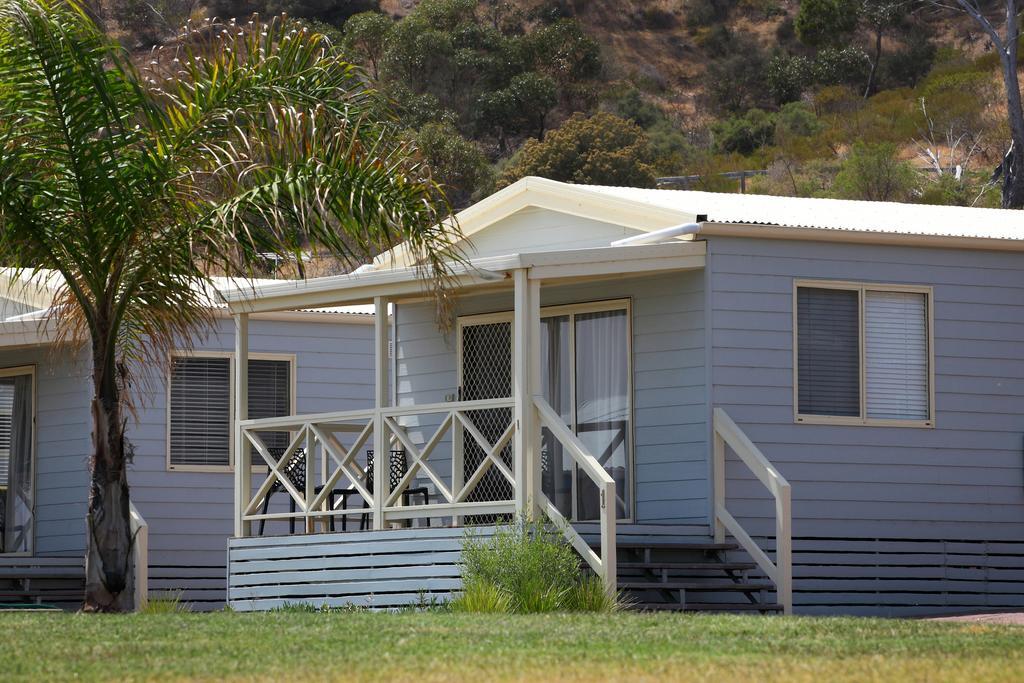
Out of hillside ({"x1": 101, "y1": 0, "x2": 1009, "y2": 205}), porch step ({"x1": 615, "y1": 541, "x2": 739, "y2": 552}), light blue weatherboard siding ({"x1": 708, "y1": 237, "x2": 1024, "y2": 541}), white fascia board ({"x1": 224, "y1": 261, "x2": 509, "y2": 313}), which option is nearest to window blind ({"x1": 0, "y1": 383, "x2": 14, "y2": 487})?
white fascia board ({"x1": 224, "y1": 261, "x2": 509, "y2": 313})

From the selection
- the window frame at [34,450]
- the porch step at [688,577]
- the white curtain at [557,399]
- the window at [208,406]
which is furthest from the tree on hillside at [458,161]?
the porch step at [688,577]

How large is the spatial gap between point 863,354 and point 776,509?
192 cm

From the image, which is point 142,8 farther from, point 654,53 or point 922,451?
point 922,451

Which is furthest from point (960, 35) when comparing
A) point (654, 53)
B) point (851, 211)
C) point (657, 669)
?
point (657, 669)

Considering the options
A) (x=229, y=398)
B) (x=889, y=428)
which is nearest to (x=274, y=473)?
(x=229, y=398)

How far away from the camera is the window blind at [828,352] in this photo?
45.0 feet

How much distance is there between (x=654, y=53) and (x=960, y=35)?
10.6 meters

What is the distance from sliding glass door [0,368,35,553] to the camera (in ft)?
55.5

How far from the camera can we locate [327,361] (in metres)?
17.3

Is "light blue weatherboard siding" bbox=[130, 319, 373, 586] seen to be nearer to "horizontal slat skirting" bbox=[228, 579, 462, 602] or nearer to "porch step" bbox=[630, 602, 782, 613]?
"horizontal slat skirting" bbox=[228, 579, 462, 602]

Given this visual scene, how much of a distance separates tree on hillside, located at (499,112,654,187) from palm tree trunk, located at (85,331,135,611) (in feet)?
91.4

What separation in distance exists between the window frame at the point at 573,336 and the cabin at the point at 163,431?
7.58ft

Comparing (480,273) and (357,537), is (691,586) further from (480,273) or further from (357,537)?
(480,273)

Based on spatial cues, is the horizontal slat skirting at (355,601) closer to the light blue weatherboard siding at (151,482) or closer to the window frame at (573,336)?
the window frame at (573,336)
